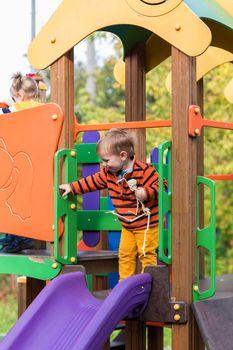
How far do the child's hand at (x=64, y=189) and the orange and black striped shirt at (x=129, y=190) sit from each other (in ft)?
0.08

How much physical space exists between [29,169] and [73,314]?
3.41ft

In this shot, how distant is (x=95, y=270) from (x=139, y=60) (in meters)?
1.78

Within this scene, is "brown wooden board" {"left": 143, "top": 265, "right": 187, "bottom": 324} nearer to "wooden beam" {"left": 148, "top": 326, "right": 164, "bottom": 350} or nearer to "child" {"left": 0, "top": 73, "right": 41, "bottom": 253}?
"child" {"left": 0, "top": 73, "right": 41, "bottom": 253}

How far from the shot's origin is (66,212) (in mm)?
4688

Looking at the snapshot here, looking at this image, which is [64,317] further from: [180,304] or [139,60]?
[139,60]

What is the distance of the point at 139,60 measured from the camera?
5.93 metres

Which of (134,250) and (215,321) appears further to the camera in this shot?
(134,250)

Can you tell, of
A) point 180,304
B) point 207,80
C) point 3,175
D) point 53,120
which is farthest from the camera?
point 207,80

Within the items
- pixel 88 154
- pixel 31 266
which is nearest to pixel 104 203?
pixel 88 154

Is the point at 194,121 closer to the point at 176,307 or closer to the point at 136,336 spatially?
the point at 176,307

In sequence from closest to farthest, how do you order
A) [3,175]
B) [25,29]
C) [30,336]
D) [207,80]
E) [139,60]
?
[30,336] → [3,175] → [139,60] → [207,80] → [25,29]

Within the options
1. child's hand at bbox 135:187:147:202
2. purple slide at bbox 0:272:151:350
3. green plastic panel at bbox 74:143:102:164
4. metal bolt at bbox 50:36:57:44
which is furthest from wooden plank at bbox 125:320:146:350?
metal bolt at bbox 50:36:57:44

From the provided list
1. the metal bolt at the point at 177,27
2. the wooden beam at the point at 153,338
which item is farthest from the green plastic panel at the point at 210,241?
the wooden beam at the point at 153,338

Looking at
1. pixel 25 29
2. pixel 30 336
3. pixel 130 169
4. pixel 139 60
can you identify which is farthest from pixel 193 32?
pixel 25 29
